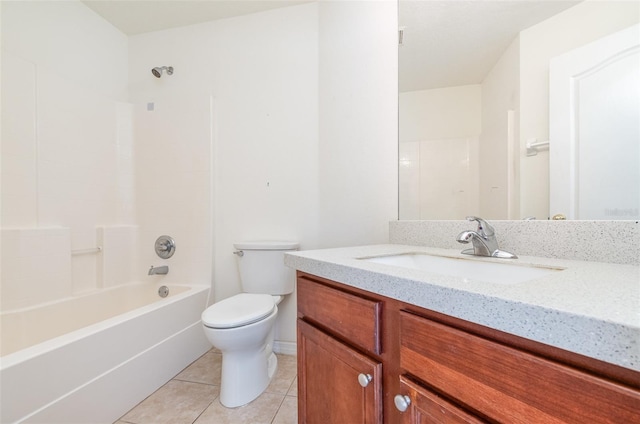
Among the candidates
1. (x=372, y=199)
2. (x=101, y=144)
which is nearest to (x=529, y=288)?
(x=372, y=199)

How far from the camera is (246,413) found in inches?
49.1

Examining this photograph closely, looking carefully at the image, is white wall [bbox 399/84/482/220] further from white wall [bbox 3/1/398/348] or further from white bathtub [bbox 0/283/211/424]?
white bathtub [bbox 0/283/211/424]

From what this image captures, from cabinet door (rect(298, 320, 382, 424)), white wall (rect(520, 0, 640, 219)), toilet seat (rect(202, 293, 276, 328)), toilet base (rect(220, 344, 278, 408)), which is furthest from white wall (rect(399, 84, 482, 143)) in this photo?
toilet base (rect(220, 344, 278, 408))

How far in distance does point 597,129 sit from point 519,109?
0.22 meters

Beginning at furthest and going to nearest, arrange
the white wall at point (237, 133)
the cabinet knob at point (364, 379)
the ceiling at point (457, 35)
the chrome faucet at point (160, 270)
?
the chrome faucet at point (160, 270) → the white wall at point (237, 133) → the ceiling at point (457, 35) → the cabinet knob at point (364, 379)

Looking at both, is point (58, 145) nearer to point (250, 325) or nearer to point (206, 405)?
point (250, 325)

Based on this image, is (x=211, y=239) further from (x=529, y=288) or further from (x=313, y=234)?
(x=529, y=288)

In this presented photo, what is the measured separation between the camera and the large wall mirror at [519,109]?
76cm

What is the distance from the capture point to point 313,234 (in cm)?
176

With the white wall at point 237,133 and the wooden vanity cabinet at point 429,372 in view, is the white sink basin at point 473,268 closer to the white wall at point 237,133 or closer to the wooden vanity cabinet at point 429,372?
the wooden vanity cabinet at point 429,372

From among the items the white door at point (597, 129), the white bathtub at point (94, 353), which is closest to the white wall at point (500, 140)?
the white door at point (597, 129)

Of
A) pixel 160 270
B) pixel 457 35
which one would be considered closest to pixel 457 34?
pixel 457 35

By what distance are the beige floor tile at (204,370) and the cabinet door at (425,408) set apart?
1312 mm

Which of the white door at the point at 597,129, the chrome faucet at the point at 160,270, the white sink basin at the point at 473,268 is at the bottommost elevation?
the chrome faucet at the point at 160,270
